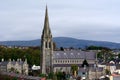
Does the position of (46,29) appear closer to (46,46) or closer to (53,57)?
(46,46)

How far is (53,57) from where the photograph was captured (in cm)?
10325

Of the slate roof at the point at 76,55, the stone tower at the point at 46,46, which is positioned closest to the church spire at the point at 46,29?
the stone tower at the point at 46,46

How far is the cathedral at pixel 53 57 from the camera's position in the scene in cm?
9275

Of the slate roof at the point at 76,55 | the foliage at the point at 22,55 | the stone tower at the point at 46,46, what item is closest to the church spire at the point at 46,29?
the stone tower at the point at 46,46

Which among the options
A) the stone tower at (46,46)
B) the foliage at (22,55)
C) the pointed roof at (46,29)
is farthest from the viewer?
the foliage at (22,55)

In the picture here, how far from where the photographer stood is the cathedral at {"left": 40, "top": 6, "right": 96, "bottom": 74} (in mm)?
92750

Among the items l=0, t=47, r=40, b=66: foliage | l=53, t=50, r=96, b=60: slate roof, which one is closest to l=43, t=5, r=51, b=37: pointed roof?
l=0, t=47, r=40, b=66: foliage

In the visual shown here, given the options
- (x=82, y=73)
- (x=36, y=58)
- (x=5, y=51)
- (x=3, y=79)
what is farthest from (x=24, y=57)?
(x=3, y=79)

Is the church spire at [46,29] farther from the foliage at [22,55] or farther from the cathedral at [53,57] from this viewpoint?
the foliage at [22,55]

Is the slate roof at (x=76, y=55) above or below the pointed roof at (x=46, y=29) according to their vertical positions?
below

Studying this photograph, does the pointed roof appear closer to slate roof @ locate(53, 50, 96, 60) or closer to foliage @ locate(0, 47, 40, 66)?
foliage @ locate(0, 47, 40, 66)

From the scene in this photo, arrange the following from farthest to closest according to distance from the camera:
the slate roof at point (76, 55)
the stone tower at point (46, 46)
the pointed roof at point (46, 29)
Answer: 1. the slate roof at point (76, 55)
2. the pointed roof at point (46, 29)
3. the stone tower at point (46, 46)

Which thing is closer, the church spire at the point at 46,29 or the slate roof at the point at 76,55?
the church spire at the point at 46,29

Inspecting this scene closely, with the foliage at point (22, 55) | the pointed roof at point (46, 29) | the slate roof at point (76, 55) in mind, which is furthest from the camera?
the slate roof at point (76, 55)
